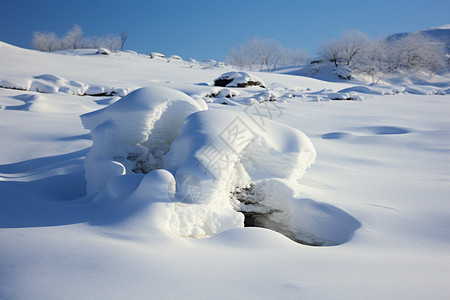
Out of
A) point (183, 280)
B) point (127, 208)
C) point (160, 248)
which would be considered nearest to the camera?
point (183, 280)

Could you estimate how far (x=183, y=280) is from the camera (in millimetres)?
1415

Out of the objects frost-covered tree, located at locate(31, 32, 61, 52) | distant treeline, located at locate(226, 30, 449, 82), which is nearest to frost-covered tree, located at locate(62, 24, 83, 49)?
frost-covered tree, located at locate(31, 32, 61, 52)

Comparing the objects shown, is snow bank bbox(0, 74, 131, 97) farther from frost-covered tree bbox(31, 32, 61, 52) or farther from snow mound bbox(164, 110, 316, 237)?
frost-covered tree bbox(31, 32, 61, 52)

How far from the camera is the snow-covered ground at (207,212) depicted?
142 centimetres

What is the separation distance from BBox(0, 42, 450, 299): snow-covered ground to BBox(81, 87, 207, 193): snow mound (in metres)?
0.01

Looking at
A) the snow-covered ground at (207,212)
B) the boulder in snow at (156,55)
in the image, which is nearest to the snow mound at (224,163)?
the snow-covered ground at (207,212)

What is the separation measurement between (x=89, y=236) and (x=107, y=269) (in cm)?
39

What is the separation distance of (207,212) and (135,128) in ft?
4.40

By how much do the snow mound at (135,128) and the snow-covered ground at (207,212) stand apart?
13 mm

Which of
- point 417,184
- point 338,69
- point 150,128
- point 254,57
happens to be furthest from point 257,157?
point 254,57

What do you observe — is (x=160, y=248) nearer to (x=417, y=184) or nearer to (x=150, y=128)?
(x=150, y=128)

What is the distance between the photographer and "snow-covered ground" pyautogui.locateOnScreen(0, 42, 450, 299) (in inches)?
55.8

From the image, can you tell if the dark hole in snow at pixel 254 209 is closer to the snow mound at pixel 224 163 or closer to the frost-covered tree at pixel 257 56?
the snow mound at pixel 224 163

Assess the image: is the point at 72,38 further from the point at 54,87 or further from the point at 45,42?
the point at 54,87
